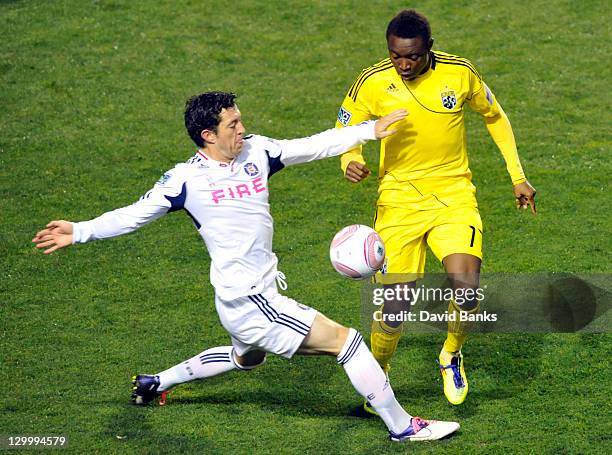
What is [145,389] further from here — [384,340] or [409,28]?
[409,28]

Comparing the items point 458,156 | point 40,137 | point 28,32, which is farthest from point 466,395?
point 28,32

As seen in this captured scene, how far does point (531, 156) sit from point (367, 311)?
361 cm

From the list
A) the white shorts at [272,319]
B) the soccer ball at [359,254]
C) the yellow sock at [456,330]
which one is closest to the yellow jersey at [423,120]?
the soccer ball at [359,254]

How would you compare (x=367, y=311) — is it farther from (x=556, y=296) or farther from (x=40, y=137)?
(x=40, y=137)

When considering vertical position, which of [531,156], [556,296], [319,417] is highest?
[531,156]

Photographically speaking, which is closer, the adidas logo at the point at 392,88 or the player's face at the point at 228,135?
the player's face at the point at 228,135

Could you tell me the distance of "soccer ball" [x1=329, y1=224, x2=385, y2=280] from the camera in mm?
8273

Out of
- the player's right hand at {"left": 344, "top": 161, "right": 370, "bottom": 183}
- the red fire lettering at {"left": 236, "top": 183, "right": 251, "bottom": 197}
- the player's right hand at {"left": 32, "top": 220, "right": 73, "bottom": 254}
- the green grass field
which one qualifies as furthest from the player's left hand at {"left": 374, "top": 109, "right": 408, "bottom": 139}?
the player's right hand at {"left": 32, "top": 220, "right": 73, "bottom": 254}

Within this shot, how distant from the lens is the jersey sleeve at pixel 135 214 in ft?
26.0

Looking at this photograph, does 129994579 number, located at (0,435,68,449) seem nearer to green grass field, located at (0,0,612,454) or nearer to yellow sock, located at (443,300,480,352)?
green grass field, located at (0,0,612,454)

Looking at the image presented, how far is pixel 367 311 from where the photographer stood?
10500mm

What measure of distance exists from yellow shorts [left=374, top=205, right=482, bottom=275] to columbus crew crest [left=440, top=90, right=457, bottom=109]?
2.62 ft

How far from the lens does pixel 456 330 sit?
909cm

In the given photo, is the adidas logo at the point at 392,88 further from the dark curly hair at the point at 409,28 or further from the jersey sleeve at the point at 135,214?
the jersey sleeve at the point at 135,214
